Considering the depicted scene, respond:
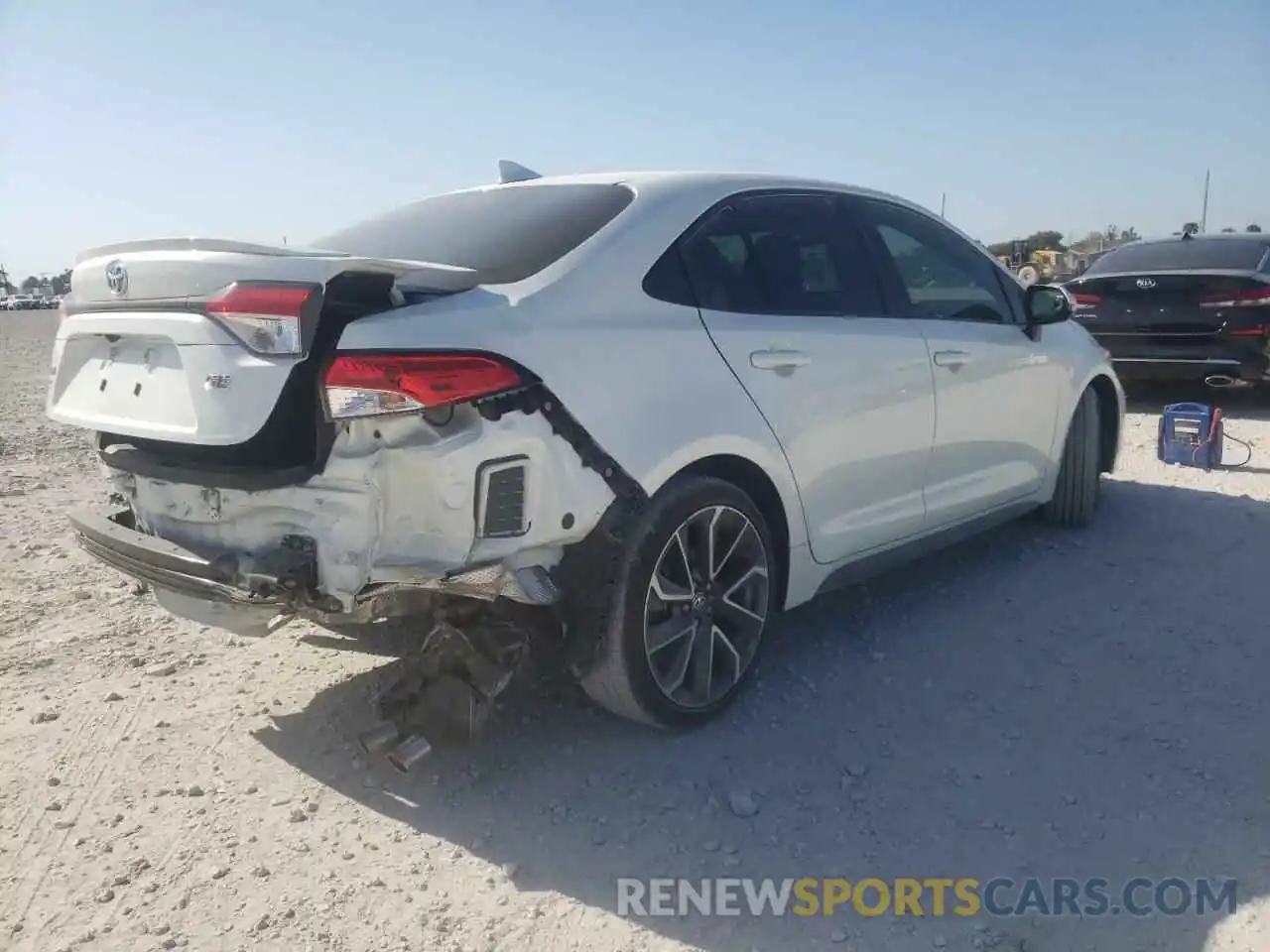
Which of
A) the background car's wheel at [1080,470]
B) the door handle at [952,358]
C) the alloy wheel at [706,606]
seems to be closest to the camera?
the alloy wheel at [706,606]

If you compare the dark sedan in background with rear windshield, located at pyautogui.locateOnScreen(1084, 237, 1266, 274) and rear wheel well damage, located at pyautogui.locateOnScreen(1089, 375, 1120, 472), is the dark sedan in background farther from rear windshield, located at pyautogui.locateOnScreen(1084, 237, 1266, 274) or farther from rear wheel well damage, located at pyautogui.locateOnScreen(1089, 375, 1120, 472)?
rear wheel well damage, located at pyautogui.locateOnScreen(1089, 375, 1120, 472)

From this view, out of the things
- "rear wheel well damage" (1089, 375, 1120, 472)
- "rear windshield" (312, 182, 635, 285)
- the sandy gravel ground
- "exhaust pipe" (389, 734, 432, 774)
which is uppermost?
"rear windshield" (312, 182, 635, 285)

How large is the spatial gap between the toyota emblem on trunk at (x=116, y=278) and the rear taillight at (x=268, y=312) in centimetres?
51

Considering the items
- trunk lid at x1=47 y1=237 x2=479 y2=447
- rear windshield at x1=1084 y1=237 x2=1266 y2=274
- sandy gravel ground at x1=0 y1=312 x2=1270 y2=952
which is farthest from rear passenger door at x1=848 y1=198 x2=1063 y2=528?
rear windshield at x1=1084 y1=237 x2=1266 y2=274

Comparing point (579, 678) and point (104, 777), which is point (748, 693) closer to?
point (579, 678)

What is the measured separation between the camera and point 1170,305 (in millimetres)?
8508

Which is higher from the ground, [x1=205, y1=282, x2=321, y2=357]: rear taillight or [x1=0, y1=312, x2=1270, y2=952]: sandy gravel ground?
[x1=205, y1=282, x2=321, y2=357]: rear taillight

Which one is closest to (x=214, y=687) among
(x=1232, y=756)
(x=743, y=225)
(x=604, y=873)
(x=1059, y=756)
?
(x=604, y=873)

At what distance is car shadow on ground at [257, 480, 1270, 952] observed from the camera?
107 inches

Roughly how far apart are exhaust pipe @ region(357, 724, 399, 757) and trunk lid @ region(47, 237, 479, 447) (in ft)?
3.07

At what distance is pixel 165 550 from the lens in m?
3.06

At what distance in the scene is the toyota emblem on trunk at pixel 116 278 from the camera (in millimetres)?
3188

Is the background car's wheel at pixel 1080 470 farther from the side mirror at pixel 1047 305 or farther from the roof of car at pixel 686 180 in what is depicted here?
the roof of car at pixel 686 180

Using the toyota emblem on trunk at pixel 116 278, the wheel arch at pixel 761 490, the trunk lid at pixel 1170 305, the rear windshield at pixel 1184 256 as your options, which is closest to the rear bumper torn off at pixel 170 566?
the toyota emblem on trunk at pixel 116 278
